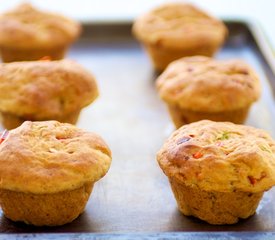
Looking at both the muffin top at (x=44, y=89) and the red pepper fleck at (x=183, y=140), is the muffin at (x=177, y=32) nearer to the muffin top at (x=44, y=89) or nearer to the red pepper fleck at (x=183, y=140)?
the muffin top at (x=44, y=89)

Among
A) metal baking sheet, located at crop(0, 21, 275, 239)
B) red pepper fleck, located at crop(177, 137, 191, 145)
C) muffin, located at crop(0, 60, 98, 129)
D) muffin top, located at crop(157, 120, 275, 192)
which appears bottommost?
metal baking sheet, located at crop(0, 21, 275, 239)

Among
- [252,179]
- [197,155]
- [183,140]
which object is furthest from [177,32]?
[252,179]

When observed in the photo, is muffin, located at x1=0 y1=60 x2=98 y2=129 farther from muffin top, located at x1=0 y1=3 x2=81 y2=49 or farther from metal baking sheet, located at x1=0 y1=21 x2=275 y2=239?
muffin top, located at x1=0 y1=3 x2=81 y2=49

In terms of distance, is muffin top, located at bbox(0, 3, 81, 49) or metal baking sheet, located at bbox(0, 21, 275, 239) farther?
muffin top, located at bbox(0, 3, 81, 49)

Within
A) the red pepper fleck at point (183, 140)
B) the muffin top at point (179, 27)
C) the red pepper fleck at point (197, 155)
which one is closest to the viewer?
the red pepper fleck at point (197, 155)

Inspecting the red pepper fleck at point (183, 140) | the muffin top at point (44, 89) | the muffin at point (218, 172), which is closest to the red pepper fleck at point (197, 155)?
the muffin at point (218, 172)

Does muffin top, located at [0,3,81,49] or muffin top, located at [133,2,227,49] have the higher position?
muffin top, located at [133,2,227,49]

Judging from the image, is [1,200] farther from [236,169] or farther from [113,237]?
[236,169]

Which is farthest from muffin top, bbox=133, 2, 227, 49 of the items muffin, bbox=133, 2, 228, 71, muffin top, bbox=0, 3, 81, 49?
muffin top, bbox=0, 3, 81, 49

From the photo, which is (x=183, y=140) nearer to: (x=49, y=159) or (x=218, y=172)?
(x=218, y=172)
